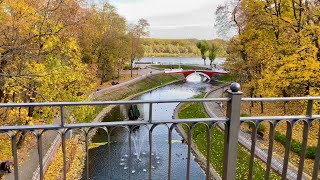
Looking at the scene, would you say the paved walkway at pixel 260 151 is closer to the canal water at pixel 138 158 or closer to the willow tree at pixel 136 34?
the canal water at pixel 138 158

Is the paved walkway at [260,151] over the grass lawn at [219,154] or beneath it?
over

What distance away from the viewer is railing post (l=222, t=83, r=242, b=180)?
269 cm

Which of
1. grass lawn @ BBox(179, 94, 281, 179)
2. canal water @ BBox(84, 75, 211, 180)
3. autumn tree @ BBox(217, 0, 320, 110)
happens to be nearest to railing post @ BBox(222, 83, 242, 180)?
canal water @ BBox(84, 75, 211, 180)

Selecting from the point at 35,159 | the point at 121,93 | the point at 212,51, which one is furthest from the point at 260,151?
the point at 212,51

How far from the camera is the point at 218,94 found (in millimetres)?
31219

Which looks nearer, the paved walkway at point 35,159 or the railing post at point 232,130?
the railing post at point 232,130

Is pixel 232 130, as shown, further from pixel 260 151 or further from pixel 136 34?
pixel 136 34

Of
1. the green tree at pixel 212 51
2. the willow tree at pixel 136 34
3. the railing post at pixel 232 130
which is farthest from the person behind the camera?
the green tree at pixel 212 51

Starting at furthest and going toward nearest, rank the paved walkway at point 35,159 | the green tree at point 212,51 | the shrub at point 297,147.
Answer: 1. the green tree at point 212,51
2. the shrub at point 297,147
3. the paved walkway at point 35,159

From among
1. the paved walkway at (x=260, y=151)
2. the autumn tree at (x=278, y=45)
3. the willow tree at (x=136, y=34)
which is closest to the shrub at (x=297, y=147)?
the paved walkway at (x=260, y=151)

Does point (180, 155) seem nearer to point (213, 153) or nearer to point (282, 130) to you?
point (213, 153)

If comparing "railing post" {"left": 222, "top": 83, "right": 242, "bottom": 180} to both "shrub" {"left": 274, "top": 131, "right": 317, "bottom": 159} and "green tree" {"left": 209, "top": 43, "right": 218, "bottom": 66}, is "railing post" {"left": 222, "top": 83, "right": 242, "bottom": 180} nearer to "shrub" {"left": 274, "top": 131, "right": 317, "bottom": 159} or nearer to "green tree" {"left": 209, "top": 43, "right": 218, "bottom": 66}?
"shrub" {"left": 274, "top": 131, "right": 317, "bottom": 159}

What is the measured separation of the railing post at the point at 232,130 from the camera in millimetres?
2693

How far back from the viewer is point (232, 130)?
2.82 meters
